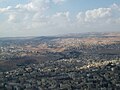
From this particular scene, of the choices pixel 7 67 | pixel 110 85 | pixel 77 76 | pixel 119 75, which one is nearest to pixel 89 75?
pixel 77 76

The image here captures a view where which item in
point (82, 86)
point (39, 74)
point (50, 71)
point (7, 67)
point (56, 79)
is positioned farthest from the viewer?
point (7, 67)

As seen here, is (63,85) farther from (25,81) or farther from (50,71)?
(50,71)

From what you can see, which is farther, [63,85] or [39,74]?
[39,74]

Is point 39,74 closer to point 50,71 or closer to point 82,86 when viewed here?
point 50,71

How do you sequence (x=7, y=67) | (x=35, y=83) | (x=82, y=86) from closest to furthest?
(x=82, y=86) < (x=35, y=83) < (x=7, y=67)

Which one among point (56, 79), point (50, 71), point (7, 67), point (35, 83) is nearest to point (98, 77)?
point (56, 79)

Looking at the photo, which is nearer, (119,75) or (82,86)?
(82,86)

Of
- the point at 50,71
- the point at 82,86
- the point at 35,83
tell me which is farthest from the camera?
the point at 50,71

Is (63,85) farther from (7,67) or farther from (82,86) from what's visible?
(7,67)

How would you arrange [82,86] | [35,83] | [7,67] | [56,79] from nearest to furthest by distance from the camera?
[82,86] → [35,83] → [56,79] → [7,67]
